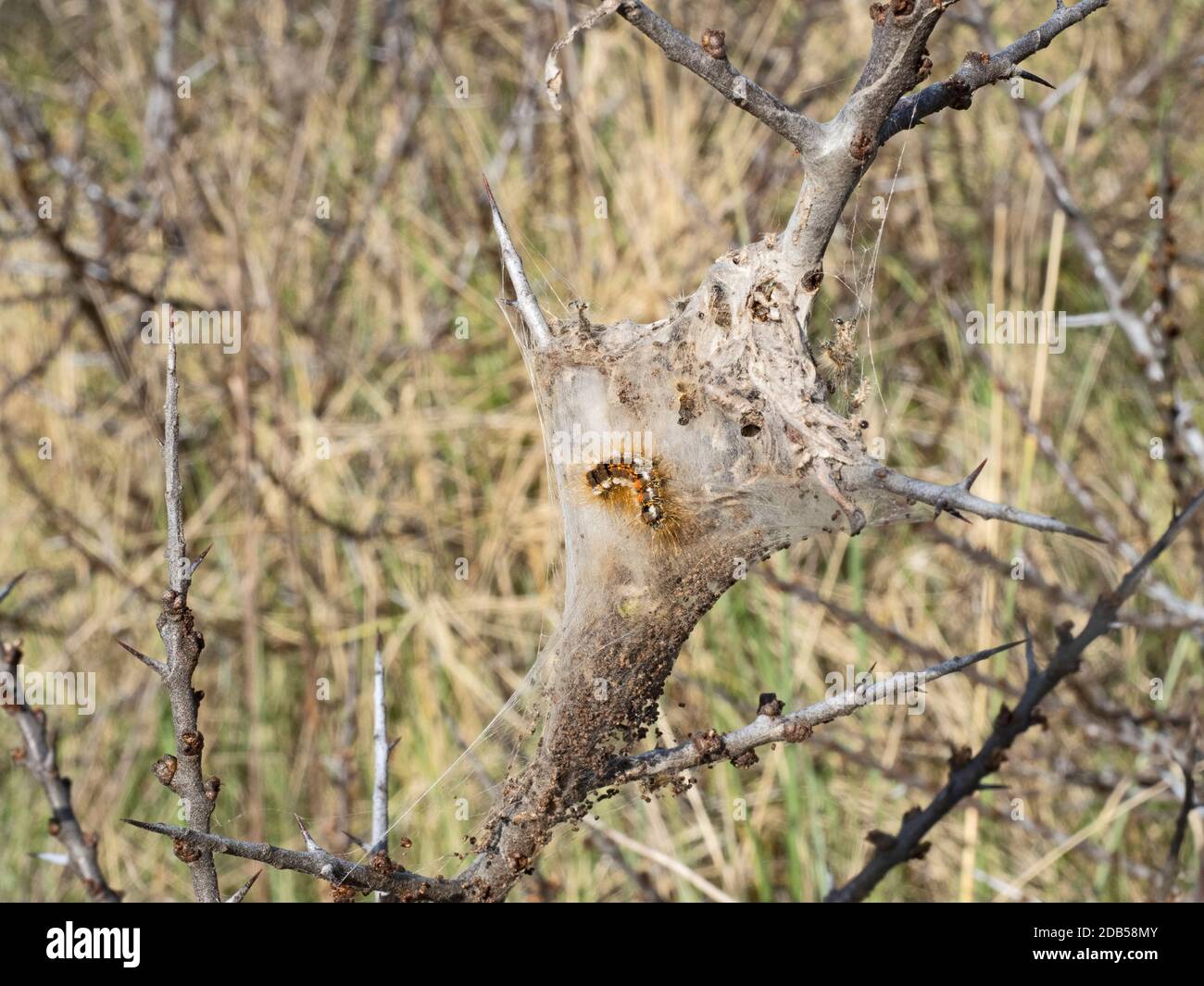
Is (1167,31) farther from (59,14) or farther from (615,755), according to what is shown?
(59,14)

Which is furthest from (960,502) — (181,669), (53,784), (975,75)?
(53,784)

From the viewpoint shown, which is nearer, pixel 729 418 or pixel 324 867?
pixel 324 867

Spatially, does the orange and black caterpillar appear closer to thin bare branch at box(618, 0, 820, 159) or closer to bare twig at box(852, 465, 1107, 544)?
bare twig at box(852, 465, 1107, 544)

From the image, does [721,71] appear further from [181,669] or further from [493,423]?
[493,423]

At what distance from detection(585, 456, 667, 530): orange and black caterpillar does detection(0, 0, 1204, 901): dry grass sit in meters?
1.85

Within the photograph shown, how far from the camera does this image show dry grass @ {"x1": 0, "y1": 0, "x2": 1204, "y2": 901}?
3586 millimetres

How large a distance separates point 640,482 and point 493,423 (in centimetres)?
291

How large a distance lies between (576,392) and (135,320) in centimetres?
380

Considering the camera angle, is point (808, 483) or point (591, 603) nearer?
point (808, 483)

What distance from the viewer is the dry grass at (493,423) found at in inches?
141

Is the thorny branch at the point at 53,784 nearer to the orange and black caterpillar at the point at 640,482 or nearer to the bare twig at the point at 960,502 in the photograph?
the orange and black caterpillar at the point at 640,482

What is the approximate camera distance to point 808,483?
4.38 feet

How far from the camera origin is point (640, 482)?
1410 mm

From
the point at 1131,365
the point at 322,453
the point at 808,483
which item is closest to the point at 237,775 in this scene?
the point at 322,453
